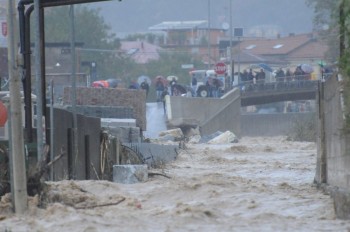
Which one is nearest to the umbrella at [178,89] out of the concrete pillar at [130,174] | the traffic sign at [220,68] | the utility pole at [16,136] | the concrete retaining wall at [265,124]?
the traffic sign at [220,68]

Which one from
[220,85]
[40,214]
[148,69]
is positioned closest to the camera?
[40,214]

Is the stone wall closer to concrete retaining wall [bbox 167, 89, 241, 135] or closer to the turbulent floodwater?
concrete retaining wall [bbox 167, 89, 241, 135]

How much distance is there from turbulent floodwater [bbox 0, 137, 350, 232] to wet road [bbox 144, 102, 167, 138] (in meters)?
28.2

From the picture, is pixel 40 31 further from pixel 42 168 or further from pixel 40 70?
pixel 42 168

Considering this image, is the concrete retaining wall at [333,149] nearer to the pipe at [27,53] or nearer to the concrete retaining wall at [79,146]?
the concrete retaining wall at [79,146]

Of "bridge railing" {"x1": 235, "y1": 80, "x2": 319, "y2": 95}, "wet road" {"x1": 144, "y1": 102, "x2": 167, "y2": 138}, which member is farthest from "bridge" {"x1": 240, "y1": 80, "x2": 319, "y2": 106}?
"wet road" {"x1": 144, "y1": 102, "x2": 167, "y2": 138}

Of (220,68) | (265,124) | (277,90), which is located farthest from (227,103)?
(265,124)

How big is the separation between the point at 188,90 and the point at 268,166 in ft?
142

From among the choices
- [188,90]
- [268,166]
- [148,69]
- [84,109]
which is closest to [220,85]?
[188,90]

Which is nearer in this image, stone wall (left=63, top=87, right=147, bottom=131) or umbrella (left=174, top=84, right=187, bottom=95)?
stone wall (left=63, top=87, right=147, bottom=131)

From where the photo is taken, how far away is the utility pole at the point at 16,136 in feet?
59.5

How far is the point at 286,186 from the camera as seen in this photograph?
25.0 meters

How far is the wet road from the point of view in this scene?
57.5 m

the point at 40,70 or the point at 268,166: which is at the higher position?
the point at 40,70
